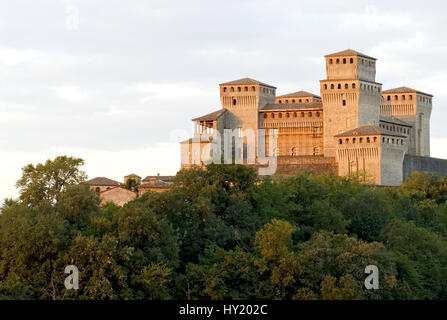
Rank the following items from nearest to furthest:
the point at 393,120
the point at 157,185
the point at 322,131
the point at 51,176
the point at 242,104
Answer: the point at 51,176 → the point at 157,185 → the point at 322,131 → the point at 242,104 → the point at 393,120

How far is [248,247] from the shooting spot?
4672cm

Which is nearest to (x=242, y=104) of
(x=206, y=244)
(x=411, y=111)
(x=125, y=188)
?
(x=125, y=188)

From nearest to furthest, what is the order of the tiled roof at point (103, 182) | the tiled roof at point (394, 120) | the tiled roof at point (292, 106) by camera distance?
the tiled roof at point (103, 182)
the tiled roof at point (292, 106)
the tiled roof at point (394, 120)

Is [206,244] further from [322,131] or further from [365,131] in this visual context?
[322,131]

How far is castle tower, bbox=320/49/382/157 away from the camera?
81.9 metres

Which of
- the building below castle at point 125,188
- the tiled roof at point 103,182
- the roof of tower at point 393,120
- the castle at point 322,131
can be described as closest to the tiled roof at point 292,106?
the castle at point 322,131

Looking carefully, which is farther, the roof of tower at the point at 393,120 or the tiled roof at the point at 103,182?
the roof of tower at the point at 393,120

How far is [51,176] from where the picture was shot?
172 ft

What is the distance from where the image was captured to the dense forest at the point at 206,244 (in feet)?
132

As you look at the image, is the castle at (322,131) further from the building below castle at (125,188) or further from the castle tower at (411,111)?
the castle tower at (411,111)

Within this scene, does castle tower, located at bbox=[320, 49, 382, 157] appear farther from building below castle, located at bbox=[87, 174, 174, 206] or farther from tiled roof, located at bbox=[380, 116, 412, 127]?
building below castle, located at bbox=[87, 174, 174, 206]

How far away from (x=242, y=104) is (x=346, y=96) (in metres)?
8.09

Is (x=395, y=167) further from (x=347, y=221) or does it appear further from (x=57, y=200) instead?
(x=57, y=200)

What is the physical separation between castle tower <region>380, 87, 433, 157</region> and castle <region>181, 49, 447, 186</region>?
478 cm
